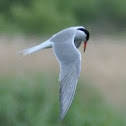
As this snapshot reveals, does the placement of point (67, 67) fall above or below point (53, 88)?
above

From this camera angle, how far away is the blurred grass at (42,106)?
10.9 m

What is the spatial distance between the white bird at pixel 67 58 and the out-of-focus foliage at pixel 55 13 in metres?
11.7

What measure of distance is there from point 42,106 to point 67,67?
7.10 ft

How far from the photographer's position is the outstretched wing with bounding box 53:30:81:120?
335 inches

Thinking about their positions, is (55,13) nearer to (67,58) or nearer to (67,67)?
(67,58)

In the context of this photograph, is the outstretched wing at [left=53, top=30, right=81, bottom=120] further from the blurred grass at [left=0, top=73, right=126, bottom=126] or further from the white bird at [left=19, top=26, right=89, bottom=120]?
the blurred grass at [left=0, top=73, right=126, bottom=126]

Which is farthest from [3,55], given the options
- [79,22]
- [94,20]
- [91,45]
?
[94,20]

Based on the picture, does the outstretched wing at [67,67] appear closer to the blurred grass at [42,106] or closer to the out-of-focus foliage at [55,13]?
the blurred grass at [42,106]

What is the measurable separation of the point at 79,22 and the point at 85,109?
17851 millimetres

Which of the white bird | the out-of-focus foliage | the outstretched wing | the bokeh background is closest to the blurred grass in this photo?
the bokeh background

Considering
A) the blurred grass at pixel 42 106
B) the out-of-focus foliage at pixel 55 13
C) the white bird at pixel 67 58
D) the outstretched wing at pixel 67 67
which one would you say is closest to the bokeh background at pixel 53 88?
the blurred grass at pixel 42 106

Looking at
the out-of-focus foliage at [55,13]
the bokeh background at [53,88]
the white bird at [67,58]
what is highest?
the white bird at [67,58]

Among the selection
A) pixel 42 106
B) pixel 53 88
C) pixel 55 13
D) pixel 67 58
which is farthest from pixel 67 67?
pixel 55 13

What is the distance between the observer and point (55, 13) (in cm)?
2750
